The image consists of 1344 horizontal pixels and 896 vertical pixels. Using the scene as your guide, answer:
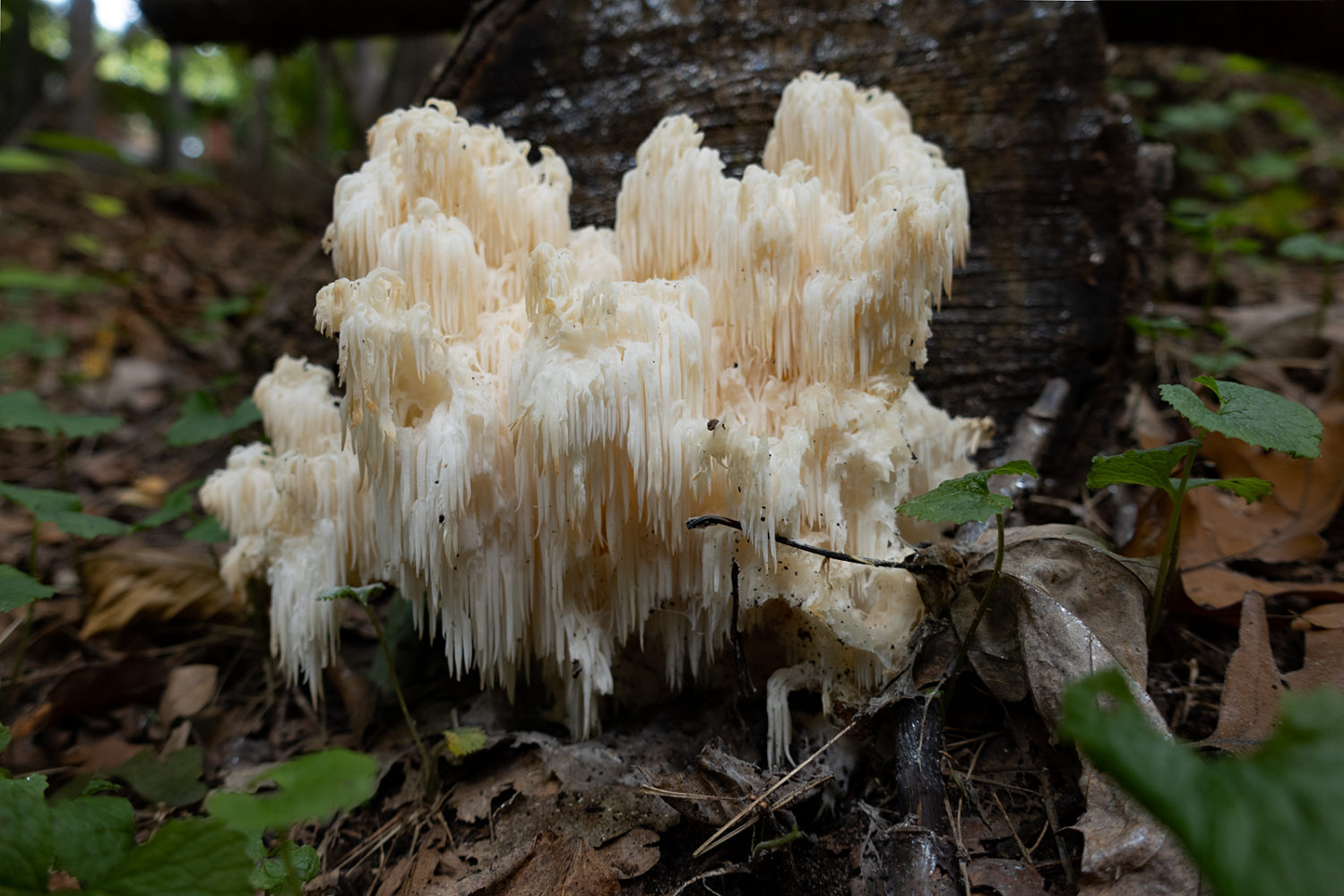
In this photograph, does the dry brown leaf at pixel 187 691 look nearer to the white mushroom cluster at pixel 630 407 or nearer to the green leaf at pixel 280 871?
the white mushroom cluster at pixel 630 407

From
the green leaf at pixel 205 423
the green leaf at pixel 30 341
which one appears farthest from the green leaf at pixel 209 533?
the green leaf at pixel 30 341

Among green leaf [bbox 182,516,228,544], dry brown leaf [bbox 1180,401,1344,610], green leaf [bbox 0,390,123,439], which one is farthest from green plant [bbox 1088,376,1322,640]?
green leaf [bbox 0,390,123,439]

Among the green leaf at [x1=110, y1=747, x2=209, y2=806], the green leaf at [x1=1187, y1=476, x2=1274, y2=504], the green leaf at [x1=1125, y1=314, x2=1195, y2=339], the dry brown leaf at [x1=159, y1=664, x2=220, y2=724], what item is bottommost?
the green leaf at [x1=110, y1=747, x2=209, y2=806]

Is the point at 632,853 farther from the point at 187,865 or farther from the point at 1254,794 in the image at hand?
the point at 1254,794

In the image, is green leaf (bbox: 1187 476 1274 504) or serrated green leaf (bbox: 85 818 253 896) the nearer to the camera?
serrated green leaf (bbox: 85 818 253 896)

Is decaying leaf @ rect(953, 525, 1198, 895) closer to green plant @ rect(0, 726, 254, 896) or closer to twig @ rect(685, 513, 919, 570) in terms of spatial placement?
twig @ rect(685, 513, 919, 570)

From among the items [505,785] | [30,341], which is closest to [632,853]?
[505,785]
